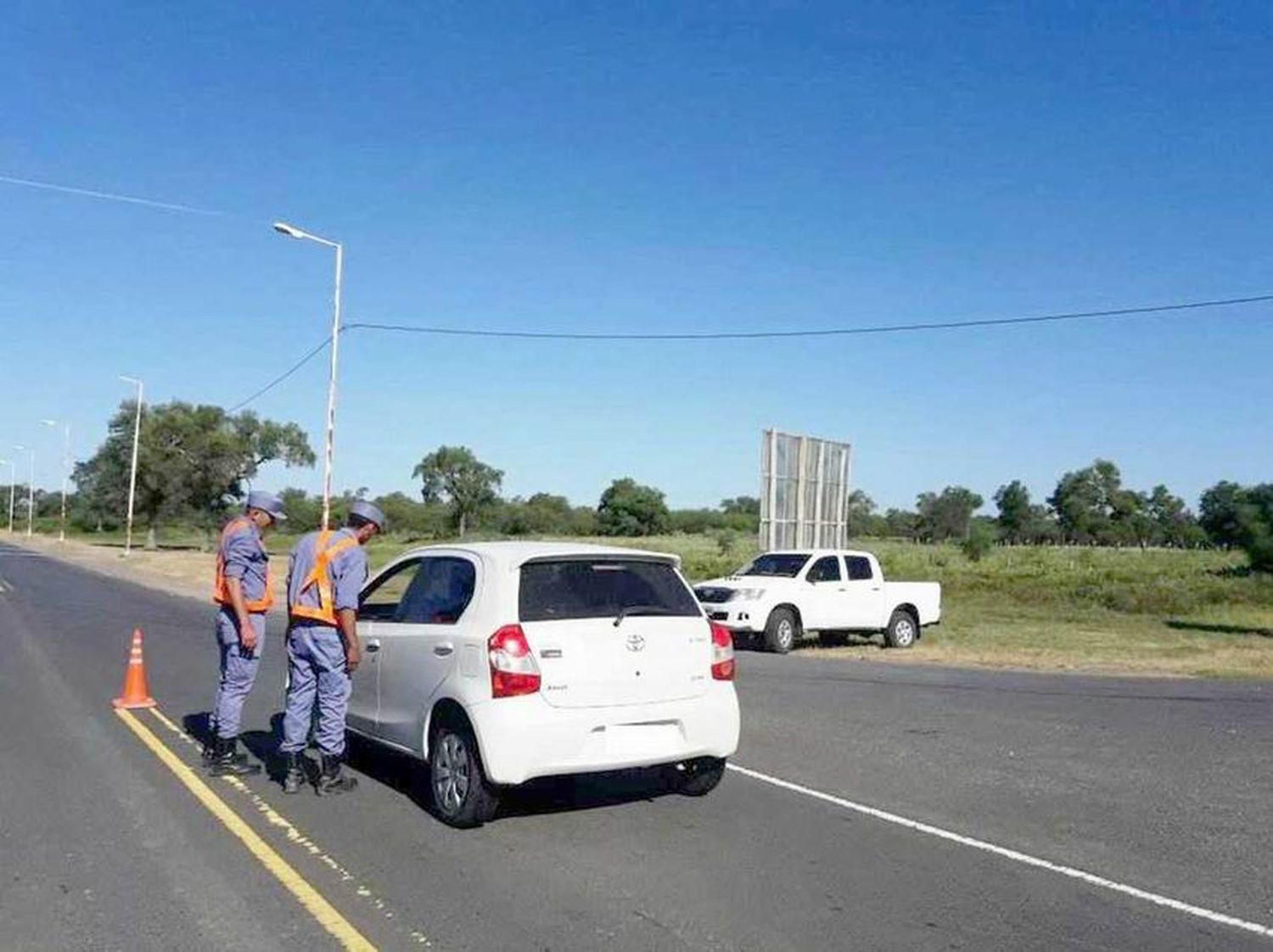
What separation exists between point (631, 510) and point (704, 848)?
9916cm

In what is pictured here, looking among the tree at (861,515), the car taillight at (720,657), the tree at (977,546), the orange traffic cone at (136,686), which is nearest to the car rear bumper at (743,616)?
the orange traffic cone at (136,686)

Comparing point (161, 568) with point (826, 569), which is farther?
point (161, 568)

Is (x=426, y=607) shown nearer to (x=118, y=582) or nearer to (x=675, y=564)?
(x=675, y=564)

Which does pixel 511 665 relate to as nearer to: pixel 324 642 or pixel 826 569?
pixel 324 642

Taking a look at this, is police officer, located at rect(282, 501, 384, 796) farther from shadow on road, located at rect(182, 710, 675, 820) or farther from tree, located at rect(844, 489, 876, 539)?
tree, located at rect(844, 489, 876, 539)

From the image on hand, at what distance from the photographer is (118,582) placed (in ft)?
126

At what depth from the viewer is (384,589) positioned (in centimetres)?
945

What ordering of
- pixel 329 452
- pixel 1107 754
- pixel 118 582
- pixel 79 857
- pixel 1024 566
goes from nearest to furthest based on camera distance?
pixel 79 857, pixel 1107 754, pixel 329 452, pixel 118 582, pixel 1024 566

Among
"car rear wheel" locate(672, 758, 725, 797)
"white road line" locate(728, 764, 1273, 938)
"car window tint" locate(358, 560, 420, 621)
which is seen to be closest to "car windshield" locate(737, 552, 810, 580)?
"white road line" locate(728, 764, 1273, 938)

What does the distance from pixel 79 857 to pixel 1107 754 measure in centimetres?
778

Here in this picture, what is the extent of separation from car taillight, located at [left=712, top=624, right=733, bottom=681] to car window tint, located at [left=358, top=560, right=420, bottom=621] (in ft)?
6.99

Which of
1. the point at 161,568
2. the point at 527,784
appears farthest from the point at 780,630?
the point at 161,568

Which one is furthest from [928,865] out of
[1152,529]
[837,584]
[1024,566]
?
[1152,529]

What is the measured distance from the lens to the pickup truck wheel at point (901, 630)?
22.4 meters
